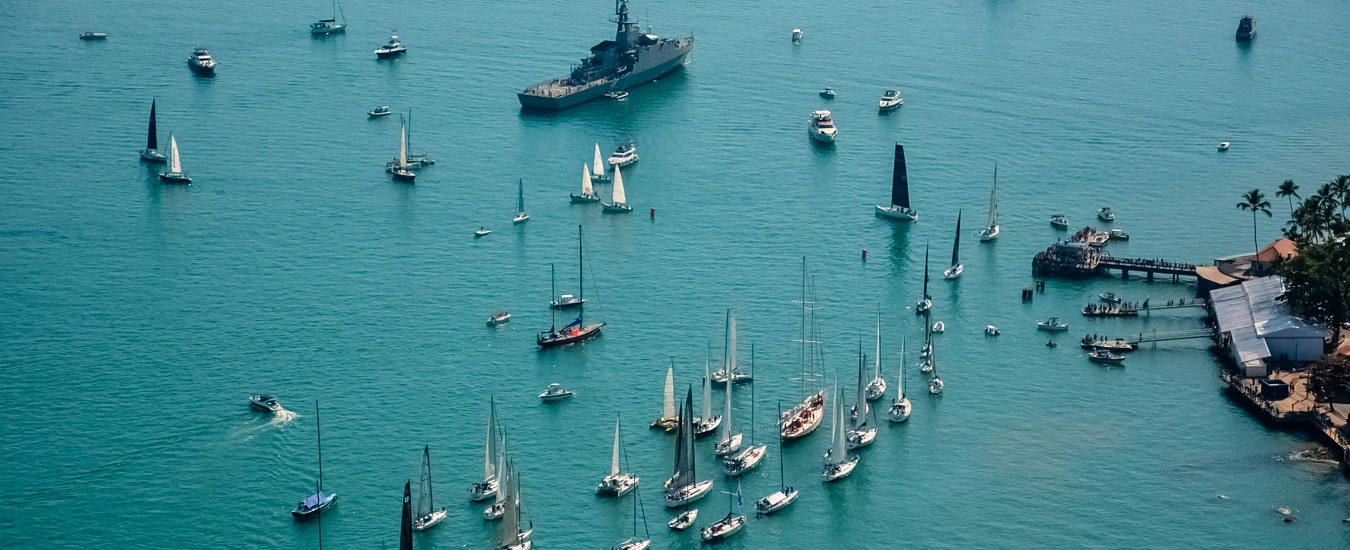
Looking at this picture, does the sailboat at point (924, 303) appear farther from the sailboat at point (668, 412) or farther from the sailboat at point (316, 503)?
the sailboat at point (316, 503)

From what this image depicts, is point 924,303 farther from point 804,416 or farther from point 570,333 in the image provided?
point 570,333

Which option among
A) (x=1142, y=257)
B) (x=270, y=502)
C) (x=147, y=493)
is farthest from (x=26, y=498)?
(x=1142, y=257)

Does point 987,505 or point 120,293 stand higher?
point 120,293

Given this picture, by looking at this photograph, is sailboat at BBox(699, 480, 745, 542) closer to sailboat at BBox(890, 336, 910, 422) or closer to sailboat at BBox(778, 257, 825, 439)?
sailboat at BBox(778, 257, 825, 439)

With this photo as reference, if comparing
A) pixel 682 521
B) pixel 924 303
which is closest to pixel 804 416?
pixel 682 521

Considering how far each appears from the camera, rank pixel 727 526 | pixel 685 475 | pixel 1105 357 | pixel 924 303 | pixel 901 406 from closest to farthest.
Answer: pixel 727 526
pixel 685 475
pixel 901 406
pixel 1105 357
pixel 924 303

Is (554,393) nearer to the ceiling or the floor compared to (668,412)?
nearer to the ceiling

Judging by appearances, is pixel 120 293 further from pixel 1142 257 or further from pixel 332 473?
pixel 1142 257
